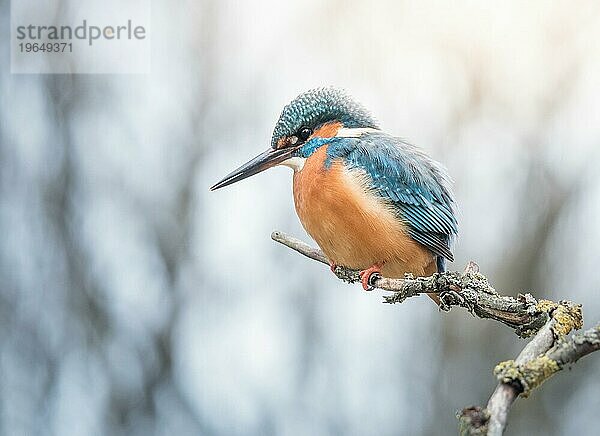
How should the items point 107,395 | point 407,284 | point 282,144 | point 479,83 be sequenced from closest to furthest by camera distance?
point 407,284, point 282,144, point 479,83, point 107,395

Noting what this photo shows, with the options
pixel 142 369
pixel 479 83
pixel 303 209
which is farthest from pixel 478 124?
pixel 303 209

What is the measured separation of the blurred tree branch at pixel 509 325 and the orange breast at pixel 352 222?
82 millimetres

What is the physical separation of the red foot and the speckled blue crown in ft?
0.77

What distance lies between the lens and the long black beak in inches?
49.7

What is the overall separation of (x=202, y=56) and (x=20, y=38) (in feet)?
2.35

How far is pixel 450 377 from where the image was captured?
3609mm

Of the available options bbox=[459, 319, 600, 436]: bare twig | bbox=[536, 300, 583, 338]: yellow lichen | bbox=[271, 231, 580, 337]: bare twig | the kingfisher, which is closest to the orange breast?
the kingfisher

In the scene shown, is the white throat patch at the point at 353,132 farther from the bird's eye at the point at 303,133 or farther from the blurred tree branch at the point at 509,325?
the blurred tree branch at the point at 509,325

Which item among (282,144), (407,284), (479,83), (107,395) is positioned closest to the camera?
(407,284)

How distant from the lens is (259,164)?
1281 millimetres

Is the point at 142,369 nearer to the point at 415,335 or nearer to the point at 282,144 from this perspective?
the point at 415,335

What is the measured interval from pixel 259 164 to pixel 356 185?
18 centimetres

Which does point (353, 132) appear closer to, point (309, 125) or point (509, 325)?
point (309, 125)

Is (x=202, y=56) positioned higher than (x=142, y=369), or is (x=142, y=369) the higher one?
(x=202, y=56)
